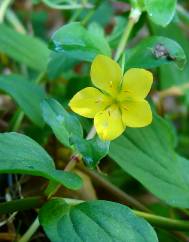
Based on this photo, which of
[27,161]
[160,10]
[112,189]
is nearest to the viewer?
[27,161]

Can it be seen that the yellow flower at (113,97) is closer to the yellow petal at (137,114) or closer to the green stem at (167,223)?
the yellow petal at (137,114)

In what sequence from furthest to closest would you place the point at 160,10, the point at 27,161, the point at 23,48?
the point at 23,48 → the point at 160,10 → the point at 27,161

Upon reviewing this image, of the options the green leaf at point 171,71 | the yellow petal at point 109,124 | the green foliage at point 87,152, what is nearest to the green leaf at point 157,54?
the green foliage at point 87,152

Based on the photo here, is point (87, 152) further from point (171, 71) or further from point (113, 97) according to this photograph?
point (171, 71)

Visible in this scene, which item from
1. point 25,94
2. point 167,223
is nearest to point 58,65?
point 25,94

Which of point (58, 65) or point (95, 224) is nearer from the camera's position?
point (95, 224)

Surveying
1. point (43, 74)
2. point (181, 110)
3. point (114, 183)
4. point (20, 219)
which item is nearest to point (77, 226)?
point (20, 219)

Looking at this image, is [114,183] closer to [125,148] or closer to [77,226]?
[125,148]
